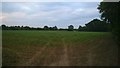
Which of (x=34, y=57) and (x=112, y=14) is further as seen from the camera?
(x=112, y=14)

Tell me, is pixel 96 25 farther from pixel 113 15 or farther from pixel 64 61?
pixel 64 61

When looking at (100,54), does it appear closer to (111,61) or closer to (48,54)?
(111,61)

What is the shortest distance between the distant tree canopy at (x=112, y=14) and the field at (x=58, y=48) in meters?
0.66

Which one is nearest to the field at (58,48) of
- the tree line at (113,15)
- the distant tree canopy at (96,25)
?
the distant tree canopy at (96,25)

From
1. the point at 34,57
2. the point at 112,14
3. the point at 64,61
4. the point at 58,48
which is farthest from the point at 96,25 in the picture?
the point at 34,57

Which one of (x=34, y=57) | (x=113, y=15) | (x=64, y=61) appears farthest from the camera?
(x=113, y=15)

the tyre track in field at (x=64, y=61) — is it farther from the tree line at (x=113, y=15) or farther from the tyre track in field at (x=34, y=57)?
the tree line at (x=113, y=15)

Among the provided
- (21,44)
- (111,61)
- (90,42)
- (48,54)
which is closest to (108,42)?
(90,42)

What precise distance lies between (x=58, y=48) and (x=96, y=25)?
249 cm

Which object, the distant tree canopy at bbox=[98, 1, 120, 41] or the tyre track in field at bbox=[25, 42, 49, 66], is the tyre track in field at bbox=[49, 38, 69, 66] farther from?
the distant tree canopy at bbox=[98, 1, 120, 41]

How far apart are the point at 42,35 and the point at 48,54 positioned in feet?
4.49

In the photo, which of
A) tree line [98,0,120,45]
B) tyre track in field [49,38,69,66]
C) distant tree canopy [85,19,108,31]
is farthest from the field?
tree line [98,0,120,45]

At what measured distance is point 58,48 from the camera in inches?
379

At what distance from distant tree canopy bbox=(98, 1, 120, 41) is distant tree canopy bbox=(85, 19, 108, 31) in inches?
13.7
